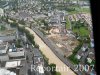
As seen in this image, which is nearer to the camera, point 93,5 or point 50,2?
point 93,5

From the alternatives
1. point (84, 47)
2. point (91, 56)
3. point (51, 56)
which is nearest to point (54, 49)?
point (51, 56)

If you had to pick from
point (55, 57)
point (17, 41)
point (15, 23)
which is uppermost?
point (15, 23)

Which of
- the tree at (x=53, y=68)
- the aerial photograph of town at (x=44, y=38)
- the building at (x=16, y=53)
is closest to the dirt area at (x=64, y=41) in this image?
the aerial photograph of town at (x=44, y=38)

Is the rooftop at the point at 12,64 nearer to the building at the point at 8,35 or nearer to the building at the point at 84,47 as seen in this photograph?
the building at the point at 8,35

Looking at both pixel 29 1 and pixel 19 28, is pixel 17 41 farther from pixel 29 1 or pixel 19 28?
pixel 29 1

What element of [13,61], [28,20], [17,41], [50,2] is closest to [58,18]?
[50,2]

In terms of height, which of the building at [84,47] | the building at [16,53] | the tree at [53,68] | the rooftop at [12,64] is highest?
the building at [84,47]

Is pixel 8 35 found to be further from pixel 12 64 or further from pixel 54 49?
pixel 54 49
